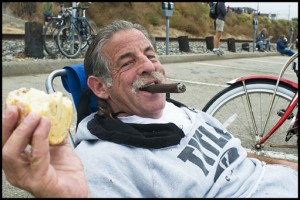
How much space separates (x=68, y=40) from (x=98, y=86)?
582cm

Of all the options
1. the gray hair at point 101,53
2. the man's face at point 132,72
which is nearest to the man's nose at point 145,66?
the man's face at point 132,72

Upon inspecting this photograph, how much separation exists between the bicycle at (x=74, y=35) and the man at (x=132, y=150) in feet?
18.1

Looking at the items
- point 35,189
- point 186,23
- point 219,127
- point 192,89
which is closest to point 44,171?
point 35,189

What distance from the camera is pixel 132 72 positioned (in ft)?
5.63

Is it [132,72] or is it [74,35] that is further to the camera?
[74,35]

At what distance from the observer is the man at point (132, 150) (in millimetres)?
942

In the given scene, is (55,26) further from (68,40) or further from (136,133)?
(136,133)

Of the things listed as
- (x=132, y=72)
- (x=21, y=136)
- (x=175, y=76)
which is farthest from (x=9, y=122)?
(x=175, y=76)

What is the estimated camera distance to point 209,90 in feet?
17.3

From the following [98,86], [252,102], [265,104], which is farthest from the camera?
[265,104]

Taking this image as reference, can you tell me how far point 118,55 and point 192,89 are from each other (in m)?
3.59

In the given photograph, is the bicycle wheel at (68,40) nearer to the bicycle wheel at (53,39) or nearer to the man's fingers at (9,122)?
the bicycle wheel at (53,39)

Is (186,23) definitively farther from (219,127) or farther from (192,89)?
(219,127)

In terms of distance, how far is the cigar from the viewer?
1.33m
